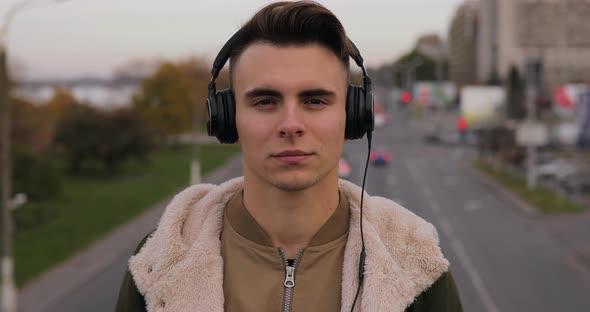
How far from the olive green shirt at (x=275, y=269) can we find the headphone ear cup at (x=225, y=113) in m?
0.29

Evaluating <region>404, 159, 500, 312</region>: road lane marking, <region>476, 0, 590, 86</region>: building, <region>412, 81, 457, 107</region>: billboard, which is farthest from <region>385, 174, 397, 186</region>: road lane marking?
<region>476, 0, 590, 86</region>: building

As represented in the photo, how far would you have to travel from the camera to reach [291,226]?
2842 mm

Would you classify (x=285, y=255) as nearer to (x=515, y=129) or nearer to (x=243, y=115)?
(x=243, y=115)

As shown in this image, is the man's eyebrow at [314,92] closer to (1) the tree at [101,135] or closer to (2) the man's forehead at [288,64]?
(2) the man's forehead at [288,64]

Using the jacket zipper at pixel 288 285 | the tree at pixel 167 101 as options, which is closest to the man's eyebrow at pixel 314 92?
the jacket zipper at pixel 288 285

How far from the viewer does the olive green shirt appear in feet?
9.04

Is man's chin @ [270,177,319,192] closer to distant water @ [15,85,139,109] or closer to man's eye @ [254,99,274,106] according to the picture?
man's eye @ [254,99,274,106]

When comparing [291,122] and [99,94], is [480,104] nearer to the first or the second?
[291,122]

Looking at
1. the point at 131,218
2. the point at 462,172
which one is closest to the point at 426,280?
the point at 131,218

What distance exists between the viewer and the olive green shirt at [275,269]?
2756 millimetres

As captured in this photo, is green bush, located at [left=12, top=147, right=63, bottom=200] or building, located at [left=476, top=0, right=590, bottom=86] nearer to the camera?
green bush, located at [left=12, top=147, right=63, bottom=200]

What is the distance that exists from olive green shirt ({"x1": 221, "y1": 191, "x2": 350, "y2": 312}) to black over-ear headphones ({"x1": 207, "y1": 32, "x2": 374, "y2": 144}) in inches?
11.2

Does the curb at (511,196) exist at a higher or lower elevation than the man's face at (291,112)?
lower

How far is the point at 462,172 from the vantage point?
181ft
